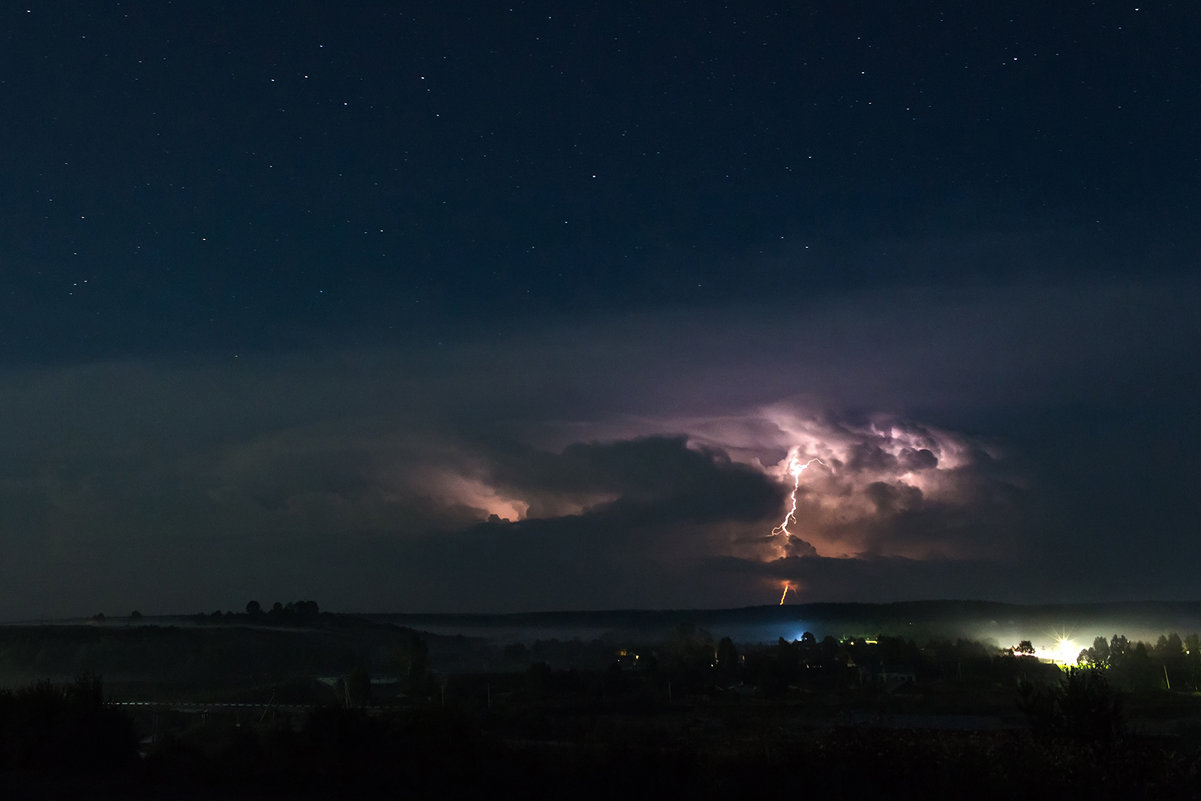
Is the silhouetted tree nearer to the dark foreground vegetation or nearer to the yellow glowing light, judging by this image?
the dark foreground vegetation

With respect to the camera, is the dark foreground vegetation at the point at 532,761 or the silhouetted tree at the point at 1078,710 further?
the silhouetted tree at the point at 1078,710

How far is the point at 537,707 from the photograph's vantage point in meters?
64.5

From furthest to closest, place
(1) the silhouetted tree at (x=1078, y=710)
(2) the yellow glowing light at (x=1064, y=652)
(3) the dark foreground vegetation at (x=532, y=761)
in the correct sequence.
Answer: (2) the yellow glowing light at (x=1064, y=652) < (1) the silhouetted tree at (x=1078, y=710) < (3) the dark foreground vegetation at (x=532, y=761)

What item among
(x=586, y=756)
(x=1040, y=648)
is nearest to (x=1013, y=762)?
(x=586, y=756)

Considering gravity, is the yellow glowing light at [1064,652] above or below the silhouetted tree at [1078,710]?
below

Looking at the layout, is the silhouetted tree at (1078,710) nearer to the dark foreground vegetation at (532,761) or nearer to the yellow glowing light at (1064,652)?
the dark foreground vegetation at (532,761)

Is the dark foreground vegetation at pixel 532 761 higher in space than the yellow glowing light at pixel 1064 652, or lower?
higher

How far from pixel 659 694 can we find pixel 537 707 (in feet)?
59.7

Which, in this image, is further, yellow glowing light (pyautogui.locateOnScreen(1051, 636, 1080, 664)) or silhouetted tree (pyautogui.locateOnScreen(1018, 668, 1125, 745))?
yellow glowing light (pyautogui.locateOnScreen(1051, 636, 1080, 664))

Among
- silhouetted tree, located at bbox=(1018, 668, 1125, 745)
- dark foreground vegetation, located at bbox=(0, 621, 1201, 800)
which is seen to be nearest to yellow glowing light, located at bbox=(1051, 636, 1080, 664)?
silhouetted tree, located at bbox=(1018, 668, 1125, 745)

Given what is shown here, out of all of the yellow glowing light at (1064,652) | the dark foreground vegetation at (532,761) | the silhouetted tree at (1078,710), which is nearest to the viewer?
the dark foreground vegetation at (532,761)

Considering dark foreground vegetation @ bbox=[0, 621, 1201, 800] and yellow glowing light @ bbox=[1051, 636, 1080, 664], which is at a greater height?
dark foreground vegetation @ bbox=[0, 621, 1201, 800]

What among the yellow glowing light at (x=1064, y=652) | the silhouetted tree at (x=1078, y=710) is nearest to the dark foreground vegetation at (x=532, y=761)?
the silhouetted tree at (x=1078, y=710)

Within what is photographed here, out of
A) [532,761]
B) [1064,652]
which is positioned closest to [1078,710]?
[532,761]
